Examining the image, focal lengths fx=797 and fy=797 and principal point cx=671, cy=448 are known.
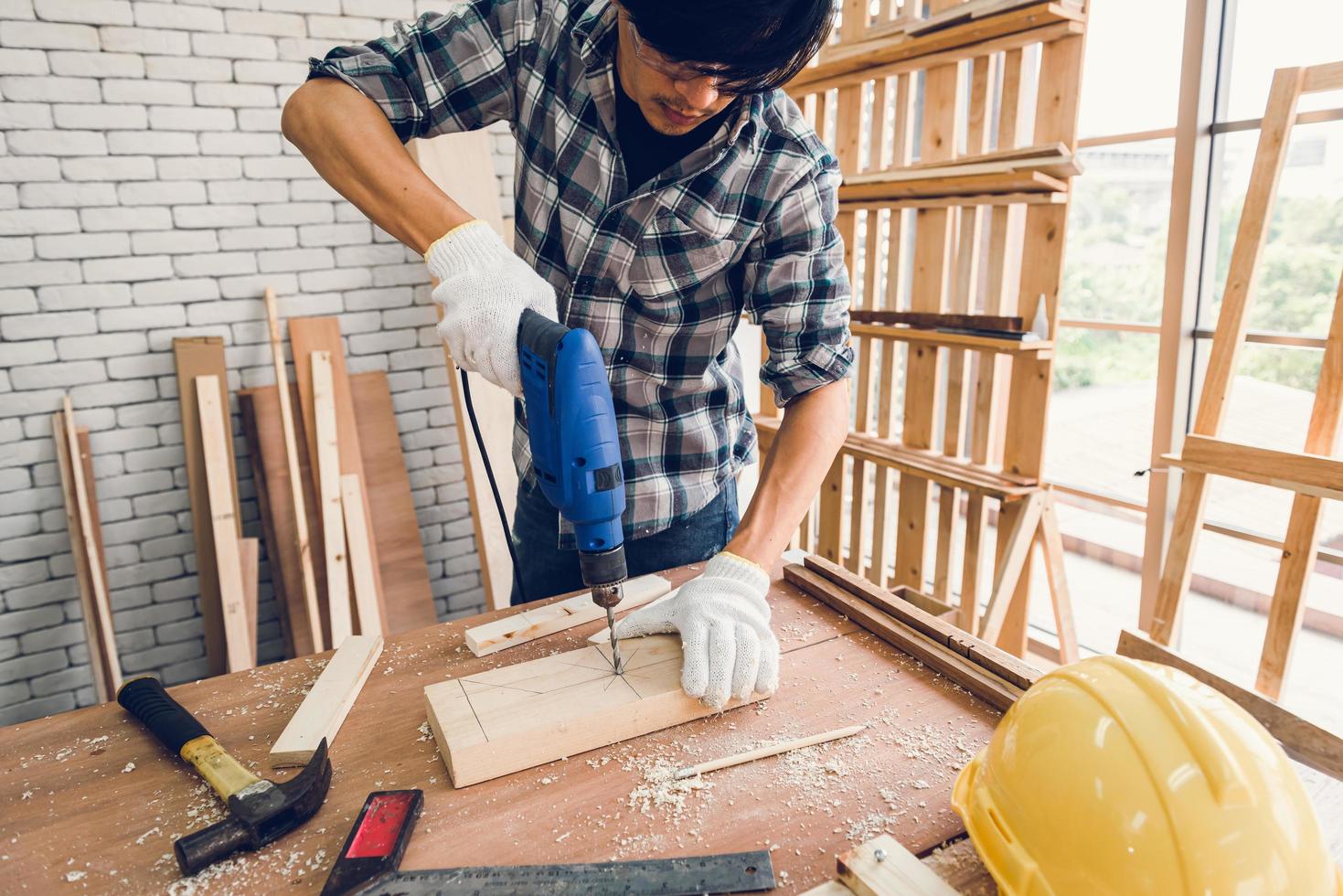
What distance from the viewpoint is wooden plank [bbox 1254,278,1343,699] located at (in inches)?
80.4

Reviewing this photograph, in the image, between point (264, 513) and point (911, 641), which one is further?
point (264, 513)

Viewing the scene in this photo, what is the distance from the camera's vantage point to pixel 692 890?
2.94 ft

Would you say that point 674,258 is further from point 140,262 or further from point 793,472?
point 140,262

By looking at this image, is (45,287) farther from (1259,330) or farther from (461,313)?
(1259,330)

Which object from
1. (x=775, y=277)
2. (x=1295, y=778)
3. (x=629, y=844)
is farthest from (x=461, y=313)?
(x=1295, y=778)

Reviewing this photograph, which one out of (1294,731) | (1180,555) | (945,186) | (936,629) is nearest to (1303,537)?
(1180,555)

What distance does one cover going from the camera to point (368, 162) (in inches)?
56.2

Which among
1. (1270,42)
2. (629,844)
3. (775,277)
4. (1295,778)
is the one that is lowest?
(629,844)

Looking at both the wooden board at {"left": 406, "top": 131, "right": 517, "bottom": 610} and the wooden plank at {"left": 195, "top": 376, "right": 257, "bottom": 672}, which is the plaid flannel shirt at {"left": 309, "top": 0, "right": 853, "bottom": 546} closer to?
the wooden board at {"left": 406, "top": 131, "right": 517, "bottom": 610}

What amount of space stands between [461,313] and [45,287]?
2.70 meters

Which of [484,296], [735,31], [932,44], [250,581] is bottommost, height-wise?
[250,581]

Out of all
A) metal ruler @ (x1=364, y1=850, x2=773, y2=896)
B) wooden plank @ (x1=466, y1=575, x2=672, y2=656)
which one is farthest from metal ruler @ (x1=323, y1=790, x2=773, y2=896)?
wooden plank @ (x1=466, y1=575, x2=672, y2=656)

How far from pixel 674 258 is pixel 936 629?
2.82 ft

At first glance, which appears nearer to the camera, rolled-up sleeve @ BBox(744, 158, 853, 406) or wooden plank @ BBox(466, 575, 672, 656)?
wooden plank @ BBox(466, 575, 672, 656)
